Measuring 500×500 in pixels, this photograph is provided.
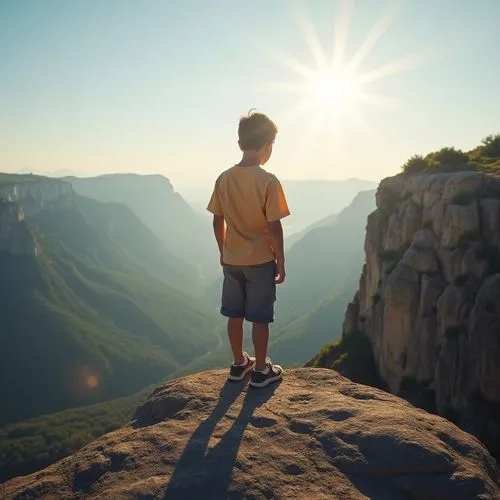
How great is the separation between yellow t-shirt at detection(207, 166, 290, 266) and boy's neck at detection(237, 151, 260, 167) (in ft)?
0.44

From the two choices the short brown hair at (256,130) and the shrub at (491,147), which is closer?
the short brown hair at (256,130)

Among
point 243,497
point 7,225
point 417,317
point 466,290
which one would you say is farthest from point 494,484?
point 7,225

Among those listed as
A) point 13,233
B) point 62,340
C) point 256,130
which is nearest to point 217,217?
point 256,130

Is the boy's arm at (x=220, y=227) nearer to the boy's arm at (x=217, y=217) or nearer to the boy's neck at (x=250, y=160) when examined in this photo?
the boy's arm at (x=217, y=217)

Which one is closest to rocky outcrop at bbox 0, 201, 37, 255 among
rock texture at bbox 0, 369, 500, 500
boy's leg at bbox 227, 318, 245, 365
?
boy's leg at bbox 227, 318, 245, 365

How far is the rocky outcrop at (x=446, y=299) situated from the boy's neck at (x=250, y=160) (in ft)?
57.6

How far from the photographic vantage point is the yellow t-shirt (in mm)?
7320

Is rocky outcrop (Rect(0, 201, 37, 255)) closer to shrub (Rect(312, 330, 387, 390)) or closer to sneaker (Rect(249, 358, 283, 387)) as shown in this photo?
shrub (Rect(312, 330, 387, 390))

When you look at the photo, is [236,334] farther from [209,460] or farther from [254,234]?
[209,460]

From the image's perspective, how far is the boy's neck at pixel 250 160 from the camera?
24.8 feet

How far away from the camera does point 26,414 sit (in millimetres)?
118688

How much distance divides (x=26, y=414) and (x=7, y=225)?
84.9 meters

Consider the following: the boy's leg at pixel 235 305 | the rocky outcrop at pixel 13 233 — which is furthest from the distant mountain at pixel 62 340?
the boy's leg at pixel 235 305

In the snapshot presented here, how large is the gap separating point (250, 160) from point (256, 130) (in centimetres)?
52
